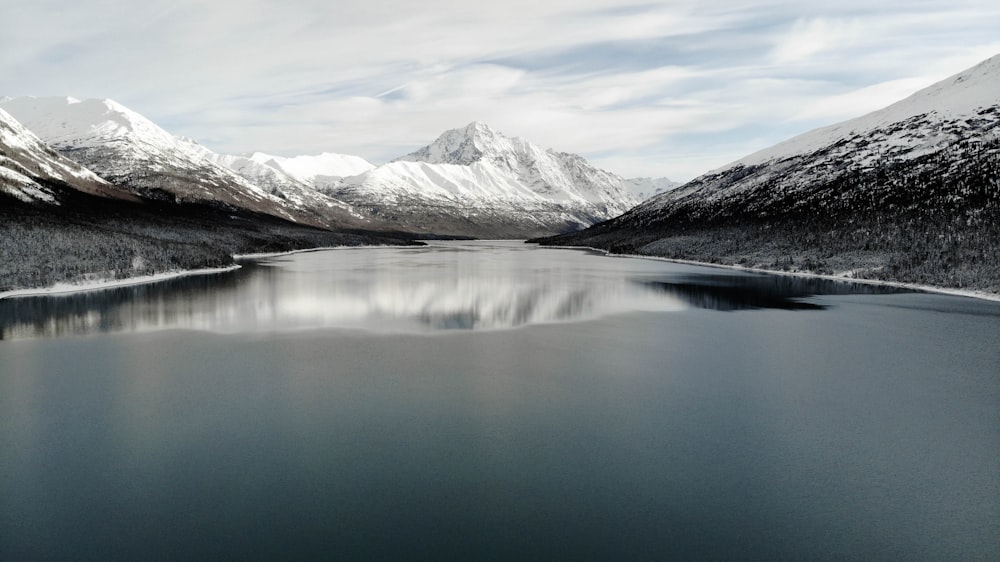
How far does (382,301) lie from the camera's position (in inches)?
1810

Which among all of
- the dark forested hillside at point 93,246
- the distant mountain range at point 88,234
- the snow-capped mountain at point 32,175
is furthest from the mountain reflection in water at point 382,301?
the snow-capped mountain at point 32,175

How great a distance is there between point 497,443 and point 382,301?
106 feet

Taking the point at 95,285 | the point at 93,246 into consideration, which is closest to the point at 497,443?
the point at 95,285

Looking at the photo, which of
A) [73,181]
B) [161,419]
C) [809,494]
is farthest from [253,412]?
[73,181]

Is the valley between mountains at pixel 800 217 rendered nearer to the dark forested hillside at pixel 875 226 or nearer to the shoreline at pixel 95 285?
the dark forested hillside at pixel 875 226

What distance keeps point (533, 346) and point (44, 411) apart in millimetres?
18376

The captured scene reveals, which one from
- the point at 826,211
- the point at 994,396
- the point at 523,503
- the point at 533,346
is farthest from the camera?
the point at 826,211

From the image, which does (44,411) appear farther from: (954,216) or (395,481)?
(954,216)

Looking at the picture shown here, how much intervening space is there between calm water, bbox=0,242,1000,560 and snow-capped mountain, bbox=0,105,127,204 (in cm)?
14421

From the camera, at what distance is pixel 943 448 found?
14.7 m

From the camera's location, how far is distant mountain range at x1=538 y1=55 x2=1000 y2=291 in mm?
73875

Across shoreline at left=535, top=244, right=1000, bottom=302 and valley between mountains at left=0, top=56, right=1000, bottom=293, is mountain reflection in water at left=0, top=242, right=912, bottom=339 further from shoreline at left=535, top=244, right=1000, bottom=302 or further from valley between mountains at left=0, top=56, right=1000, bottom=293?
valley between mountains at left=0, top=56, right=1000, bottom=293

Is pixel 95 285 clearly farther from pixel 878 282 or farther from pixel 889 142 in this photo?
pixel 889 142

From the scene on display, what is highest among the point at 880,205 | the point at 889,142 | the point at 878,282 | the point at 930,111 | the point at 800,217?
the point at 930,111
